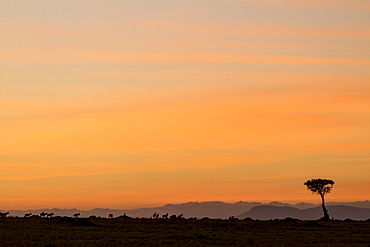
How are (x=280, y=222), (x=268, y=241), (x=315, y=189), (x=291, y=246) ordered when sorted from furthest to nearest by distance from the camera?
(x=315, y=189)
(x=280, y=222)
(x=268, y=241)
(x=291, y=246)

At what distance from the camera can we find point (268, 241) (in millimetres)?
70938

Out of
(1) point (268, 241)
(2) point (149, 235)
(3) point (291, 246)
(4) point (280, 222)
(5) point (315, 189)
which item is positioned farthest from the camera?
(5) point (315, 189)

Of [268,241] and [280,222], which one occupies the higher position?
[280,222]

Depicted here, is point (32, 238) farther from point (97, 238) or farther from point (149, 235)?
point (149, 235)

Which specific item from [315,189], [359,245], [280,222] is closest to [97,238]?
[359,245]

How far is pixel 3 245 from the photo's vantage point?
196 ft

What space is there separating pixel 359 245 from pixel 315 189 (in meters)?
88.8

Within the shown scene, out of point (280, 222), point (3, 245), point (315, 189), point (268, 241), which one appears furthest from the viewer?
point (315, 189)

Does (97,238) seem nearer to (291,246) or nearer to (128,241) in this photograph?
(128,241)

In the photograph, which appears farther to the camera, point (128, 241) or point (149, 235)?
point (149, 235)

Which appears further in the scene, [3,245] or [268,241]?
[268,241]

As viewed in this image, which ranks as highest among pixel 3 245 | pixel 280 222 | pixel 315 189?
pixel 315 189

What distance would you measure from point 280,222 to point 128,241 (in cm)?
5436

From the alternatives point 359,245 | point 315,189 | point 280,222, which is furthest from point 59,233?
point 315,189
